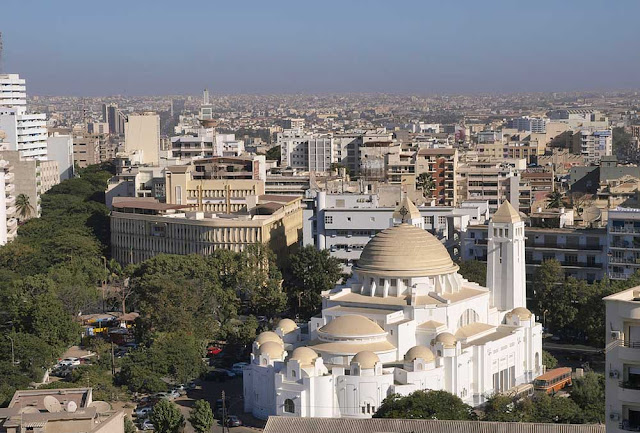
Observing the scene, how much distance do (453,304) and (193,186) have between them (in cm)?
3755

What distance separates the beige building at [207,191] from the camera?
264 ft

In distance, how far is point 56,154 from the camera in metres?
120

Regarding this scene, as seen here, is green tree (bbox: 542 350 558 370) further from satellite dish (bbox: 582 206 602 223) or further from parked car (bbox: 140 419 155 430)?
satellite dish (bbox: 582 206 602 223)

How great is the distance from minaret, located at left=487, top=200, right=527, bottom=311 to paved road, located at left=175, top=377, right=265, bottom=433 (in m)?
10.9

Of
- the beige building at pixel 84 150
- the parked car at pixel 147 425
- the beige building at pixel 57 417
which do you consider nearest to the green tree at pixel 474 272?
the parked car at pixel 147 425

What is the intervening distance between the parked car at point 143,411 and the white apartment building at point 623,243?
2467 centimetres

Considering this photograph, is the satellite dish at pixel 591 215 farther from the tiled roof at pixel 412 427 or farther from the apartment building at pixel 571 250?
the tiled roof at pixel 412 427

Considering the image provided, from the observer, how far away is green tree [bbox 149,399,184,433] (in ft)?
132

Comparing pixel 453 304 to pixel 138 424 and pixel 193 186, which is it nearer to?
pixel 138 424

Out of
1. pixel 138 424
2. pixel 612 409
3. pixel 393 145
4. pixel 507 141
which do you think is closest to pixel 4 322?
pixel 138 424

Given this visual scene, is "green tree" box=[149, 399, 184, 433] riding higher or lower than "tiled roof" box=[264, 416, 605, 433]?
lower

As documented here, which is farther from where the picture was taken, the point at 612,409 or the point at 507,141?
the point at 507,141

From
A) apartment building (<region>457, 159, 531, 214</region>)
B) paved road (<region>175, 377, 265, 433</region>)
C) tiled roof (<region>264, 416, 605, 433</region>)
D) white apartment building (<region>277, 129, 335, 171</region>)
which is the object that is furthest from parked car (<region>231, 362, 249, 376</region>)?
white apartment building (<region>277, 129, 335, 171</region>)

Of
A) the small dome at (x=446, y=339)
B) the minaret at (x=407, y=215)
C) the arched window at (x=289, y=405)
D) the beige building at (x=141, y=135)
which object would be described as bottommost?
the arched window at (x=289, y=405)
